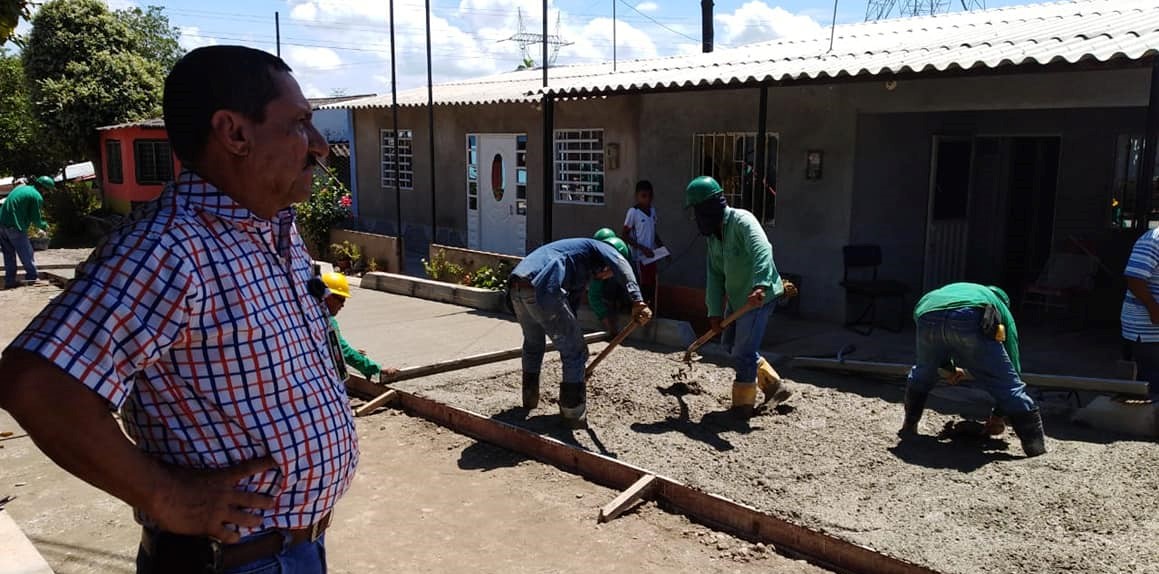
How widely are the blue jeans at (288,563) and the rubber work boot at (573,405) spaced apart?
13.6 ft

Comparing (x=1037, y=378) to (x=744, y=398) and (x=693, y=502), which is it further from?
(x=693, y=502)

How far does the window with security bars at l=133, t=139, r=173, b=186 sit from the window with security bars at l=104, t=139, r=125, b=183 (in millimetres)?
567

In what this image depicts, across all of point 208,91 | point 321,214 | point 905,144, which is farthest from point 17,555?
point 321,214

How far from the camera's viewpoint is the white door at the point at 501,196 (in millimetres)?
14680

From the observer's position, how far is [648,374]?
7.56m

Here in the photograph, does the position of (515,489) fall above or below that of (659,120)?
below

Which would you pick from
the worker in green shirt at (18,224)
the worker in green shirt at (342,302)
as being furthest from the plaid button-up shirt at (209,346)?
the worker in green shirt at (18,224)

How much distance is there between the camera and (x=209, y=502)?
1566 mm

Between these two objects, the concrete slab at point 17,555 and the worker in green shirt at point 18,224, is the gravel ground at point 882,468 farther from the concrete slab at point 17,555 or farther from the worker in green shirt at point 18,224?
the worker in green shirt at point 18,224

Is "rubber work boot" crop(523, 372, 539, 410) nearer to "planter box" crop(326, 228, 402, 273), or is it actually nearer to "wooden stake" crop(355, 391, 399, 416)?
"wooden stake" crop(355, 391, 399, 416)

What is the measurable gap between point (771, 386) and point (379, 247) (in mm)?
8986

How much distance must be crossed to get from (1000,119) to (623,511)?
7.71 m

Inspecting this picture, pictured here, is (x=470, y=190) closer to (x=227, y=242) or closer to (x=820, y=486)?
(x=820, y=486)

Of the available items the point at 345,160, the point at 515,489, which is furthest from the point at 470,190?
the point at 515,489
